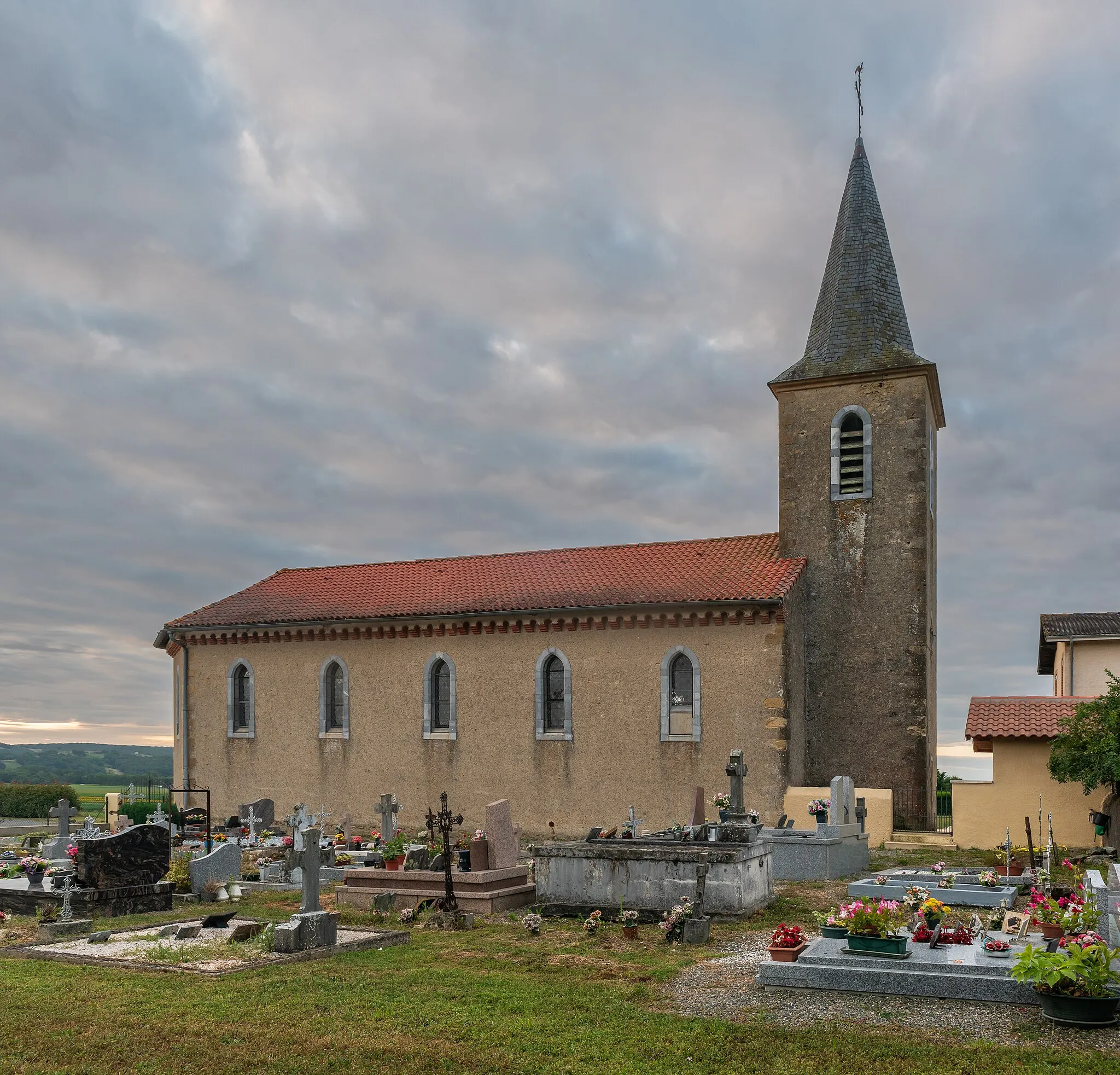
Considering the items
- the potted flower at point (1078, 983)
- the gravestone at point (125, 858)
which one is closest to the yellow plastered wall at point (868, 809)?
the gravestone at point (125, 858)

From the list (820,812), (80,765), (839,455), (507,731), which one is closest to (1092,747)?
(820,812)

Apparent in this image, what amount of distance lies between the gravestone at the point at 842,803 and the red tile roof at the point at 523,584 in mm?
4817

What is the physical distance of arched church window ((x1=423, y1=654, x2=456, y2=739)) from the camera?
27.2 metres

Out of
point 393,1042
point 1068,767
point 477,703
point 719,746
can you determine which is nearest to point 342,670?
point 477,703

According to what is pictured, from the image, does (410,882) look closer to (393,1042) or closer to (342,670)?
(393,1042)

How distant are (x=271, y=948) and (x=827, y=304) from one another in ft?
72.9

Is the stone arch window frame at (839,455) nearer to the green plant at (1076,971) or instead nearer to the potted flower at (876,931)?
the potted flower at (876,931)

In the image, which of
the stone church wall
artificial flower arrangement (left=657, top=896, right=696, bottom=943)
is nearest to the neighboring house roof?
the stone church wall

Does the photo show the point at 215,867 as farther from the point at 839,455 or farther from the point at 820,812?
the point at 839,455

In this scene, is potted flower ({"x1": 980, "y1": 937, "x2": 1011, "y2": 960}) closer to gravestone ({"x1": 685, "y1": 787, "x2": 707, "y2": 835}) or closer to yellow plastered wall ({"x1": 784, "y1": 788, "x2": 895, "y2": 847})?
gravestone ({"x1": 685, "y1": 787, "x2": 707, "y2": 835})

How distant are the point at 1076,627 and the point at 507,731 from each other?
17.8 meters

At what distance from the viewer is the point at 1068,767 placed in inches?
814

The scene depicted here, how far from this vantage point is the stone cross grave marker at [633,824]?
2010 centimetres

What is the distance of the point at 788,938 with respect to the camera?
35.2 feet
